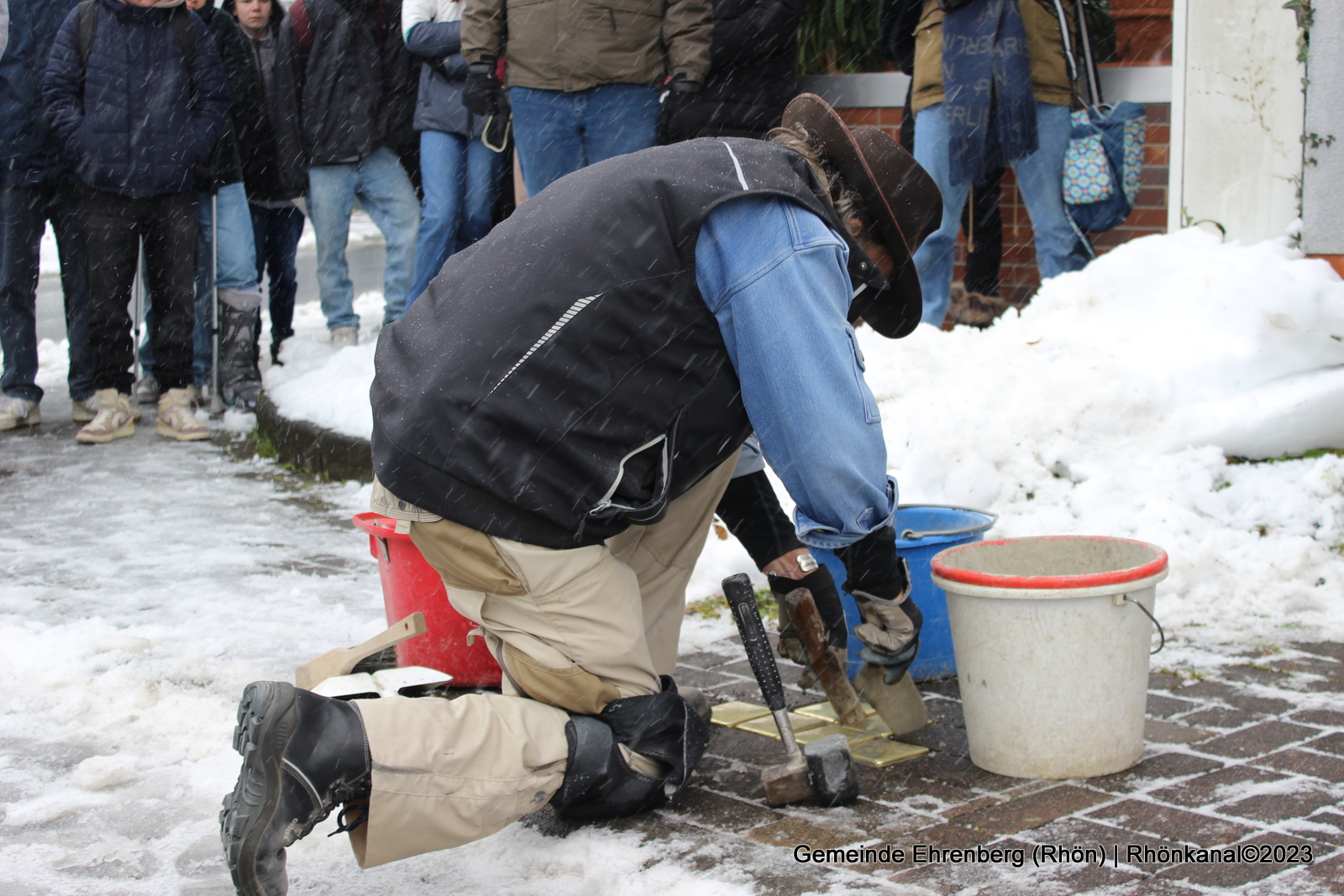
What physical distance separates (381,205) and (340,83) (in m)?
0.69

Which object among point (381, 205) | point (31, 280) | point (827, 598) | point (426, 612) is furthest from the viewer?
point (381, 205)

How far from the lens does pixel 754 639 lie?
2.93m

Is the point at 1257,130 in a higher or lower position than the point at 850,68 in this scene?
lower

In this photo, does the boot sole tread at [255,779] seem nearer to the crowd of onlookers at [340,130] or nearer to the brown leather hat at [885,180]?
the brown leather hat at [885,180]

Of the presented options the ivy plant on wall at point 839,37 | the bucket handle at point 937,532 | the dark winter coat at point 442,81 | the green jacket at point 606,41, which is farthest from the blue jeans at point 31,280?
the bucket handle at point 937,532

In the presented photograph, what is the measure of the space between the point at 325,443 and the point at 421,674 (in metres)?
3.56

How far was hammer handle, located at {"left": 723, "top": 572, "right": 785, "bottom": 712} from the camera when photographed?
115 inches

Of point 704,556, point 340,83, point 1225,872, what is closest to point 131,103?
point 340,83

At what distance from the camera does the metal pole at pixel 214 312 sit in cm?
727

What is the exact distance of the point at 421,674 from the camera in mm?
3137

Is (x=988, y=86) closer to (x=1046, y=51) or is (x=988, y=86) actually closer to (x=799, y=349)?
(x=1046, y=51)

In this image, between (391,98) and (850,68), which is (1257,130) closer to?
(850,68)

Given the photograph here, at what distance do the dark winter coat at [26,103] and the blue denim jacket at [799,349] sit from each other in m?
5.37

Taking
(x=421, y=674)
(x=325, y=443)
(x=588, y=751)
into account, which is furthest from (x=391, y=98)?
(x=588, y=751)
